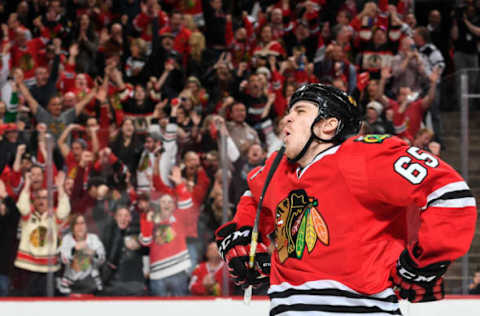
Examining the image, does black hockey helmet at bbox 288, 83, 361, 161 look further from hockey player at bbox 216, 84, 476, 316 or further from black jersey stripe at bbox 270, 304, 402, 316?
black jersey stripe at bbox 270, 304, 402, 316

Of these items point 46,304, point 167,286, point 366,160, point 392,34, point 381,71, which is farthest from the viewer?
point 392,34

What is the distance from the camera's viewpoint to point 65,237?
4.73 m

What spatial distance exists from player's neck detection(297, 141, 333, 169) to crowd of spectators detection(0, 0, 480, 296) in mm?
2504

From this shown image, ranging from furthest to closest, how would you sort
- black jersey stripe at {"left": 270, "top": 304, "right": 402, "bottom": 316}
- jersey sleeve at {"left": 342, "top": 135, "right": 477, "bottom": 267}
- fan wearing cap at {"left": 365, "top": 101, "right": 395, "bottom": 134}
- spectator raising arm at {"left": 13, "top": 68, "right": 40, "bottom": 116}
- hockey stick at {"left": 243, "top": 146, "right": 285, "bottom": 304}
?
spectator raising arm at {"left": 13, "top": 68, "right": 40, "bottom": 116} < fan wearing cap at {"left": 365, "top": 101, "right": 395, "bottom": 134} < hockey stick at {"left": 243, "top": 146, "right": 285, "bottom": 304} < black jersey stripe at {"left": 270, "top": 304, "right": 402, "bottom": 316} < jersey sleeve at {"left": 342, "top": 135, "right": 477, "bottom": 267}

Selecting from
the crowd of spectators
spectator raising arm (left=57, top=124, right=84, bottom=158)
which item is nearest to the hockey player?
the crowd of spectators

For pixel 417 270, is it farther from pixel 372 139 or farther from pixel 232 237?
pixel 232 237

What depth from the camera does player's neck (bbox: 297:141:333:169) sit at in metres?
2.25

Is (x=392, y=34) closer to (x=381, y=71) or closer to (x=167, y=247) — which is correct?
(x=381, y=71)

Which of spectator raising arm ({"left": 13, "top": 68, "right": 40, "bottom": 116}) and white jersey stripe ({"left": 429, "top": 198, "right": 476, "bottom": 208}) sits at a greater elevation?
white jersey stripe ({"left": 429, "top": 198, "right": 476, "bottom": 208})

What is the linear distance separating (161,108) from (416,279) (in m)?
4.39

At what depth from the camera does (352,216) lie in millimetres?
2113

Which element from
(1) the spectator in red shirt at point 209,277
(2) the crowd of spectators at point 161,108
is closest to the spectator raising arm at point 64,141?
(2) the crowd of spectators at point 161,108

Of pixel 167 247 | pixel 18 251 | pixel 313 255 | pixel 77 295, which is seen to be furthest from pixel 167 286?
pixel 313 255

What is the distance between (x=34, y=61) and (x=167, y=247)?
3.60 metres
